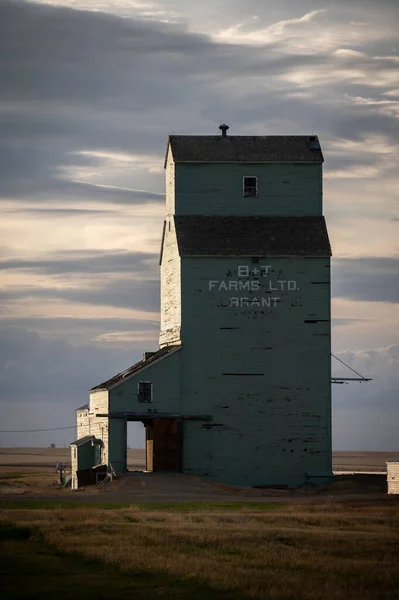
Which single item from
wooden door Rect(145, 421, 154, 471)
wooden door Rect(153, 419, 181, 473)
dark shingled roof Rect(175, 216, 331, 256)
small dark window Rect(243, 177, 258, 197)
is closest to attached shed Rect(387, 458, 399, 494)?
wooden door Rect(153, 419, 181, 473)

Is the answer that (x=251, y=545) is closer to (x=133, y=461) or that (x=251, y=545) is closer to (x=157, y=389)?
(x=157, y=389)

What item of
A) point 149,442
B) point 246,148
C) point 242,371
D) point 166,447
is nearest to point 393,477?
point 242,371

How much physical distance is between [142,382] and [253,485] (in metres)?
7.33

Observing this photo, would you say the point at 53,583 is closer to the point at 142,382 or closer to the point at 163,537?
the point at 163,537

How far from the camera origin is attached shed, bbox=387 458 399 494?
5912cm

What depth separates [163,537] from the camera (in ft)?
113

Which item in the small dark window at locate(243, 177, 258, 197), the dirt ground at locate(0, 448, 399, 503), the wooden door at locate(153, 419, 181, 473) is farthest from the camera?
the small dark window at locate(243, 177, 258, 197)

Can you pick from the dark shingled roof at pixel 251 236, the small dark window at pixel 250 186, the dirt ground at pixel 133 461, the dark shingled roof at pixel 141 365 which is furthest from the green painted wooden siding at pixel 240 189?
the dirt ground at pixel 133 461

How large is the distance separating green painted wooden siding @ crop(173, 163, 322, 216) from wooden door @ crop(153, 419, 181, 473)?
11.0 m

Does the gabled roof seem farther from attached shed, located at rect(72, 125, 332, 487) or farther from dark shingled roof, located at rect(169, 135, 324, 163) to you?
dark shingled roof, located at rect(169, 135, 324, 163)

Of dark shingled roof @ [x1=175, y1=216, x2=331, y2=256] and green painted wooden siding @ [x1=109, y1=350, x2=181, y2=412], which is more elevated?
dark shingled roof @ [x1=175, y1=216, x2=331, y2=256]

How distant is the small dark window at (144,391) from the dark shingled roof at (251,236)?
259 inches

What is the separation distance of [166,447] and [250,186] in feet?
45.7

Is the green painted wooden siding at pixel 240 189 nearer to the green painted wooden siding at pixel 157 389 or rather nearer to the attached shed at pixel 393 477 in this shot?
the green painted wooden siding at pixel 157 389
